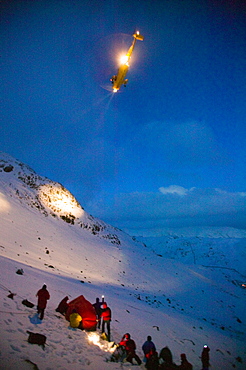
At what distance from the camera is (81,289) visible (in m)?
16.3

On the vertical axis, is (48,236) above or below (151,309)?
above

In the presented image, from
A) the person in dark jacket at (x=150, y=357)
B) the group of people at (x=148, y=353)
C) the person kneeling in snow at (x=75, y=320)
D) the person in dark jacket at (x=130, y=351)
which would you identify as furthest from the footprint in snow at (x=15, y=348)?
the person in dark jacket at (x=150, y=357)

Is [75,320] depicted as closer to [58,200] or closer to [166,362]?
[166,362]

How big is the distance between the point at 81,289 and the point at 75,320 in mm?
7305

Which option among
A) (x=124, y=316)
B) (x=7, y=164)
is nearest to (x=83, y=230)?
(x=7, y=164)

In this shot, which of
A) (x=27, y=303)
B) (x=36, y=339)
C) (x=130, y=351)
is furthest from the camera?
(x=27, y=303)

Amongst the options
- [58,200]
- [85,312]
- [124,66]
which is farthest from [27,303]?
[58,200]

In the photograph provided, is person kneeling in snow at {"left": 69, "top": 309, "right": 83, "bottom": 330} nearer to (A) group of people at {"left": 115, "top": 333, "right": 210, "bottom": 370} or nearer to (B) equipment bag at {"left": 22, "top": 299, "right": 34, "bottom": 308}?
(B) equipment bag at {"left": 22, "top": 299, "right": 34, "bottom": 308}

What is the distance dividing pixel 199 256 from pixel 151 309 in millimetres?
163556

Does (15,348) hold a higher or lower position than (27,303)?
lower

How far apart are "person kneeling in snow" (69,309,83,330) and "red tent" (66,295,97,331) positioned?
210mm

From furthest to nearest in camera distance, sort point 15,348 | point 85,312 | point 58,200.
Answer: point 58,200 → point 85,312 → point 15,348

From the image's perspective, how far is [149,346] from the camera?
337 inches

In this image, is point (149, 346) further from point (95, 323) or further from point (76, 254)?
point (76, 254)
